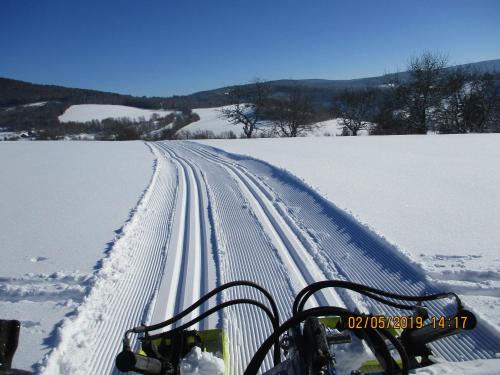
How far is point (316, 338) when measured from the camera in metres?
1.85

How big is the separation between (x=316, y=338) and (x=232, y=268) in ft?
9.55

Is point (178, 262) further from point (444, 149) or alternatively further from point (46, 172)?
point (444, 149)

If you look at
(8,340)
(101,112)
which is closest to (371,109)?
(8,340)

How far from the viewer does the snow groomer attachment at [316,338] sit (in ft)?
5.40

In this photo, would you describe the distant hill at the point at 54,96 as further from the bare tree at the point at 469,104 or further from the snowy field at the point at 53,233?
the snowy field at the point at 53,233

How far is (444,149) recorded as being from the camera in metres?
15.4

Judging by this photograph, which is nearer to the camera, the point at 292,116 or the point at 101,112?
the point at 292,116

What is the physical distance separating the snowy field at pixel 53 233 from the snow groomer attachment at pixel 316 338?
53.5 inches

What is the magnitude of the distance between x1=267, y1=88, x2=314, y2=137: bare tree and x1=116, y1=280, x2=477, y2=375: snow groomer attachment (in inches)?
1529

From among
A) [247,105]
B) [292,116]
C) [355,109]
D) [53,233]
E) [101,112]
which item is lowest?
[53,233]
